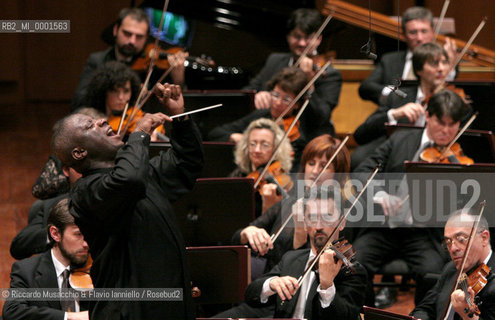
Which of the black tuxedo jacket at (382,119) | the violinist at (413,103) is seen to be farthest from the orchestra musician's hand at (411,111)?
the black tuxedo jacket at (382,119)

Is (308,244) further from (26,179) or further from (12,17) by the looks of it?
(12,17)

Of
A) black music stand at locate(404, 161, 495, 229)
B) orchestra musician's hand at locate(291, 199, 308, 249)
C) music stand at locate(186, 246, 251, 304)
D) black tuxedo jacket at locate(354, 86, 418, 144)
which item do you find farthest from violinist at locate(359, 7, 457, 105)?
music stand at locate(186, 246, 251, 304)

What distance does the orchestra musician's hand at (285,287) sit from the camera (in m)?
2.36

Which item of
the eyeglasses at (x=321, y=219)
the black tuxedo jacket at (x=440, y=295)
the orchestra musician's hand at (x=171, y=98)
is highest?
the orchestra musician's hand at (x=171, y=98)

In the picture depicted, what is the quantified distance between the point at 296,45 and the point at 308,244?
145 centimetres

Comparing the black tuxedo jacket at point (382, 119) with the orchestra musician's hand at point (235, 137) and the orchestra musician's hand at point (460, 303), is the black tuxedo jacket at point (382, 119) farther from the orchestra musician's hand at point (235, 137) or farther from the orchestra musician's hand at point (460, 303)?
the orchestra musician's hand at point (460, 303)

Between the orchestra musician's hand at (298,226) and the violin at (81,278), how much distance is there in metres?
0.67

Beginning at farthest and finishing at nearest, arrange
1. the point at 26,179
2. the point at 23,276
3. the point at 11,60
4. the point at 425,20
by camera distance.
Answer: the point at 11,60, the point at 26,179, the point at 425,20, the point at 23,276

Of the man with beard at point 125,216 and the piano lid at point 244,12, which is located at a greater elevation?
the piano lid at point 244,12

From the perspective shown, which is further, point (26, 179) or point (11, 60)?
point (11, 60)

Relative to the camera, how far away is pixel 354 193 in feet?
10.0

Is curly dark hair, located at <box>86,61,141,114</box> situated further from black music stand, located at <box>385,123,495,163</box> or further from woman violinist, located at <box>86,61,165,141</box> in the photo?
black music stand, located at <box>385,123,495,163</box>

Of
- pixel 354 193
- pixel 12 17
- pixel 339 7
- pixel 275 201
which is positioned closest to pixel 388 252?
pixel 354 193

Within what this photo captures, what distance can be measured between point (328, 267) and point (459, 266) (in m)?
0.36
